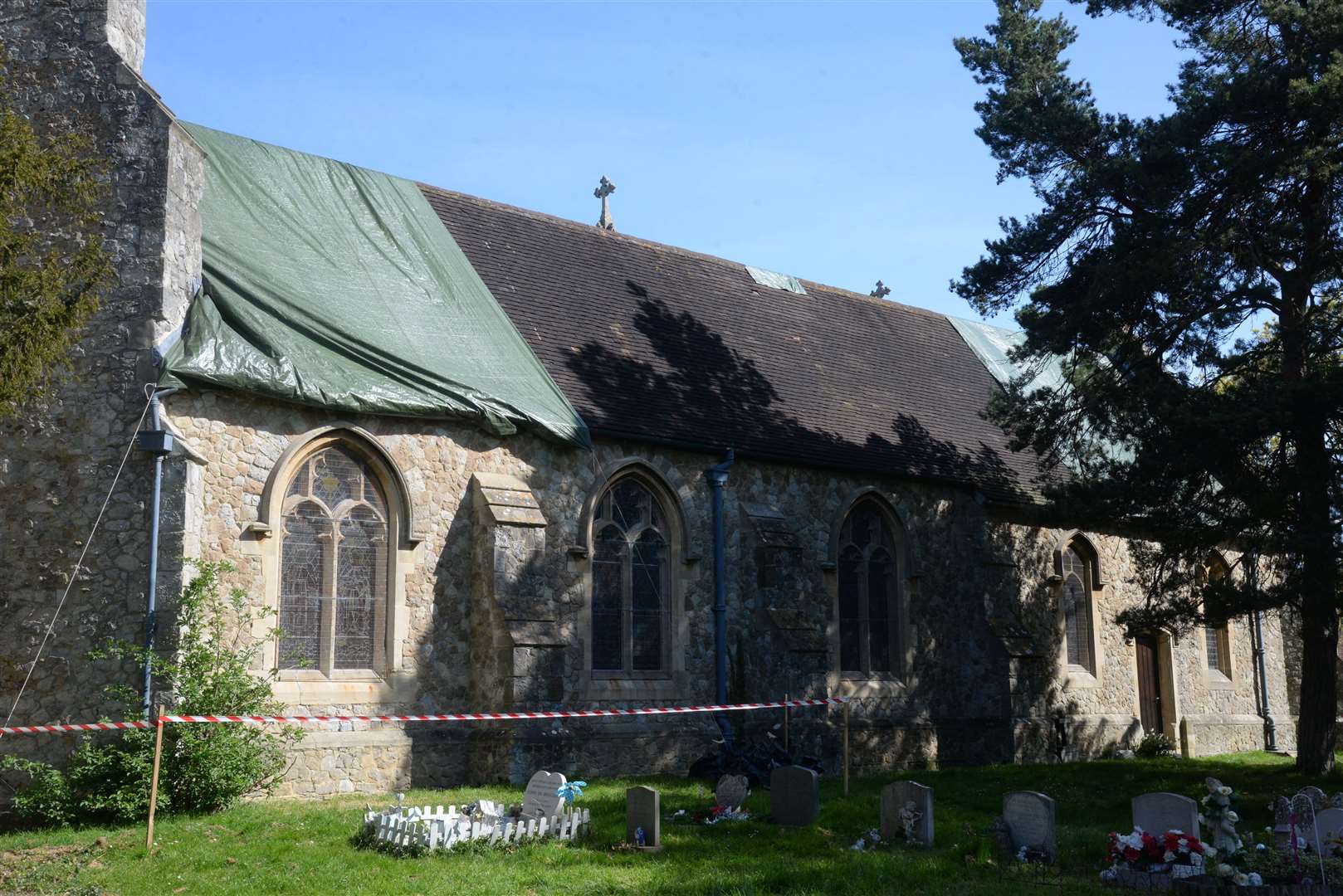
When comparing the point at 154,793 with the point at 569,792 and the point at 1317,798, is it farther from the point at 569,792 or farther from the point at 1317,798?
the point at 1317,798

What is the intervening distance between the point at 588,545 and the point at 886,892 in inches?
333

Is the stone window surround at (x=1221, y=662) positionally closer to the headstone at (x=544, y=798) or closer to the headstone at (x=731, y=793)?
the headstone at (x=731, y=793)

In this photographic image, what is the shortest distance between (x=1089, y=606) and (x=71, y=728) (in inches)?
718

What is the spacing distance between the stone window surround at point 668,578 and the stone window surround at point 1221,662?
44.9ft

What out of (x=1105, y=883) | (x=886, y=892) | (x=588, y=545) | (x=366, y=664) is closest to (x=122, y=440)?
(x=366, y=664)

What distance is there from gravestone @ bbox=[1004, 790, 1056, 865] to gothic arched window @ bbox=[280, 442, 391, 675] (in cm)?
760

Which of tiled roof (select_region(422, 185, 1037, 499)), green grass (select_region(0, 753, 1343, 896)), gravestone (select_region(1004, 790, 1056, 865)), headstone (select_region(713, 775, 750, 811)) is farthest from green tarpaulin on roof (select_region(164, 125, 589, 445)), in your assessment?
gravestone (select_region(1004, 790, 1056, 865))

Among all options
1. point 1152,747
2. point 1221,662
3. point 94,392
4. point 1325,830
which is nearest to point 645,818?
point 1325,830

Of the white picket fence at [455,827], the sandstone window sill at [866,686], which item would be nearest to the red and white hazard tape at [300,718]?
the white picket fence at [455,827]

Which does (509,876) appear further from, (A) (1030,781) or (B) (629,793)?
(A) (1030,781)

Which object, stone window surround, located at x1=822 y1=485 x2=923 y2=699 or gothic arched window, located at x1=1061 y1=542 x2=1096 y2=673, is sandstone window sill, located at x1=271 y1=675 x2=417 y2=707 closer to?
stone window surround, located at x1=822 y1=485 x2=923 y2=699

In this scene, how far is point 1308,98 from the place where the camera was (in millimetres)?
16625

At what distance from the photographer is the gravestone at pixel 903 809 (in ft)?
38.4

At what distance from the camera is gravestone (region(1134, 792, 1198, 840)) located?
10664 millimetres
